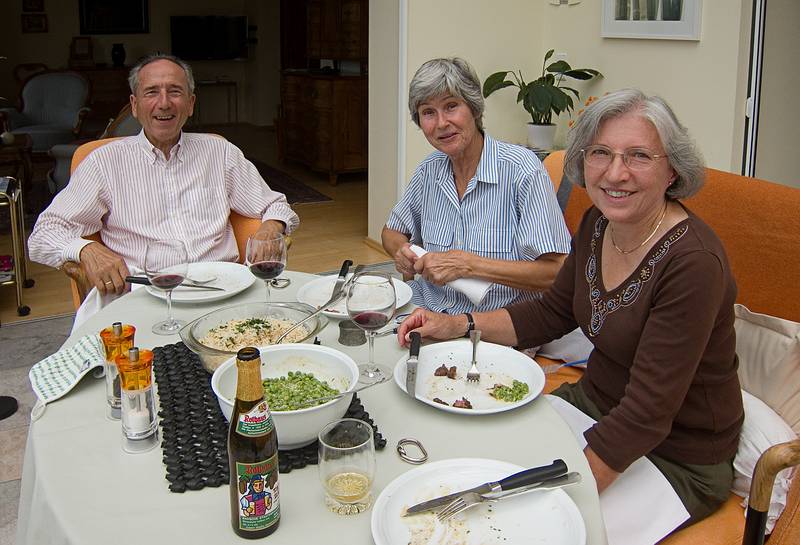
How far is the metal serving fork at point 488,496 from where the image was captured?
3.75ft

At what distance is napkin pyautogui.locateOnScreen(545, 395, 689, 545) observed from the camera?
1503mm

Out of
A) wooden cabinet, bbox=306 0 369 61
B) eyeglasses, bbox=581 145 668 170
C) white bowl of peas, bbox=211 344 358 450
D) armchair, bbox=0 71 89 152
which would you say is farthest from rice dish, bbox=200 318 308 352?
armchair, bbox=0 71 89 152

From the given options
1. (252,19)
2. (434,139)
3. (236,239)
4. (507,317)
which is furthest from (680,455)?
(252,19)

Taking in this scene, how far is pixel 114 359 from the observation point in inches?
55.6

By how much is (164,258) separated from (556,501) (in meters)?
1.11

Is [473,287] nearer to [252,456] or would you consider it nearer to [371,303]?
[371,303]

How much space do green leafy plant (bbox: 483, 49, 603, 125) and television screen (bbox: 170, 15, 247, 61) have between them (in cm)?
739

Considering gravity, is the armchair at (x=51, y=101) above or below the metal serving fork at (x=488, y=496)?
above

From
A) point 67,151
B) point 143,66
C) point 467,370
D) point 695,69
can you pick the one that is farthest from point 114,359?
point 67,151

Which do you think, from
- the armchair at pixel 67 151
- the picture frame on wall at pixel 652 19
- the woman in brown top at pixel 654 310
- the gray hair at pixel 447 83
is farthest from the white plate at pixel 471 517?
the armchair at pixel 67 151

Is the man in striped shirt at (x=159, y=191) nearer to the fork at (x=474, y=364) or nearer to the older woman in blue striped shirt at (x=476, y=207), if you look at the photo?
the older woman in blue striped shirt at (x=476, y=207)

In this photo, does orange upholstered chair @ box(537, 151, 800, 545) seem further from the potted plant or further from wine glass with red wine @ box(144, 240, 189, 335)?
the potted plant

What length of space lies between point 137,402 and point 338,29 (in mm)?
6851

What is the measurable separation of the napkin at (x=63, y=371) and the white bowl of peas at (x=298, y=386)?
0.30m
